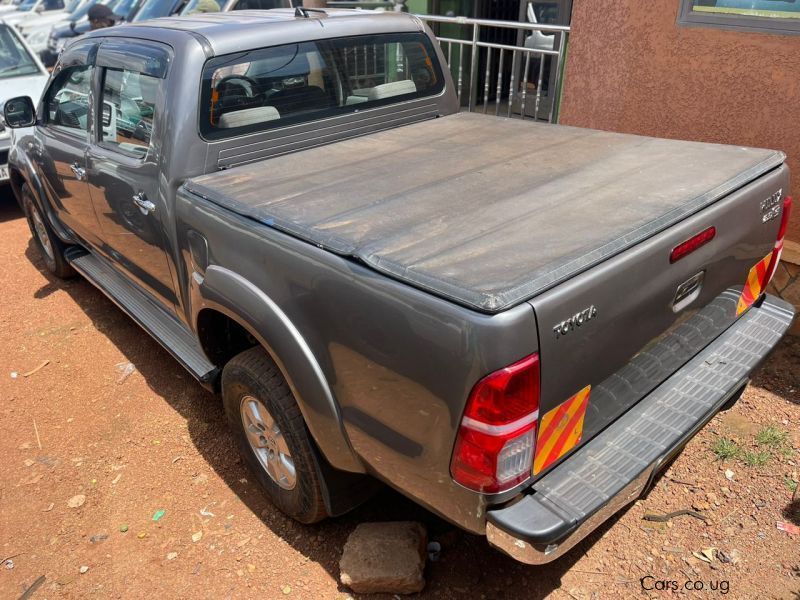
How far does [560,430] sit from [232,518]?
5.70ft

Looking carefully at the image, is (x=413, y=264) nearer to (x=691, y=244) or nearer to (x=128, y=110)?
(x=691, y=244)

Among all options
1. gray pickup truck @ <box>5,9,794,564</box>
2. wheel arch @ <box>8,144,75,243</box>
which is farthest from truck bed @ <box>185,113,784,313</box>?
wheel arch @ <box>8,144,75,243</box>

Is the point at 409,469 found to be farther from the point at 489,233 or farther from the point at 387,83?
the point at 387,83

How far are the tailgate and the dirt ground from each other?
0.86 m

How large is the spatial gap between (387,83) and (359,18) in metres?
0.39

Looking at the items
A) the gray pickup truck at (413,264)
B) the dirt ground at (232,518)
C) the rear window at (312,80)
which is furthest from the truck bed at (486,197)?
the dirt ground at (232,518)

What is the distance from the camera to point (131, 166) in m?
3.24

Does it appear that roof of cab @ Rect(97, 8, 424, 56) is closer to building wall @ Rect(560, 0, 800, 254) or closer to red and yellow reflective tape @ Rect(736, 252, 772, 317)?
building wall @ Rect(560, 0, 800, 254)

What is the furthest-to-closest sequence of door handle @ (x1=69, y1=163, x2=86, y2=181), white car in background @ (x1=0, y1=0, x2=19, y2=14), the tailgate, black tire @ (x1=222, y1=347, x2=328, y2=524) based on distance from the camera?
white car in background @ (x1=0, y1=0, x2=19, y2=14) < door handle @ (x1=69, y1=163, x2=86, y2=181) < black tire @ (x1=222, y1=347, x2=328, y2=524) < the tailgate

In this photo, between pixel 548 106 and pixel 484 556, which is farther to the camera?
pixel 548 106

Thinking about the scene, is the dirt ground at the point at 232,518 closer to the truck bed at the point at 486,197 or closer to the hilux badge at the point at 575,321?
the hilux badge at the point at 575,321

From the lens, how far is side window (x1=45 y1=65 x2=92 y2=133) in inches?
152

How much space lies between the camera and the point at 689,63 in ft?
14.3

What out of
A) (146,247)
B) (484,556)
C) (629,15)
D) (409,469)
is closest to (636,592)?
(484,556)
